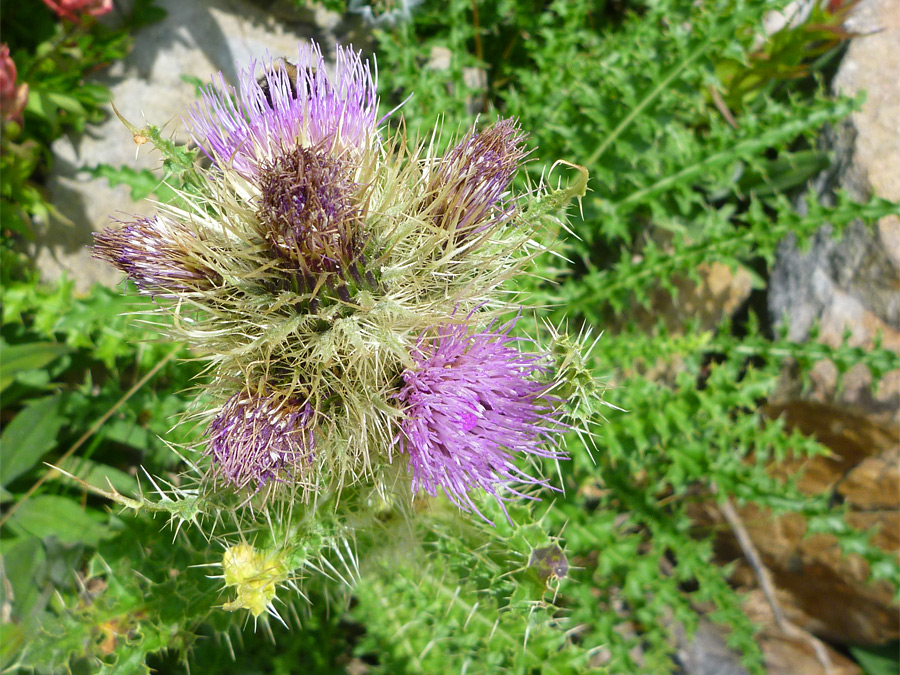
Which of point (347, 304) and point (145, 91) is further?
point (145, 91)

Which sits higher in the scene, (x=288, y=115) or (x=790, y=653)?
(x=288, y=115)

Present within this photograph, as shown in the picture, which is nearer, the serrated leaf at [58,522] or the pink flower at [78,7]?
the serrated leaf at [58,522]

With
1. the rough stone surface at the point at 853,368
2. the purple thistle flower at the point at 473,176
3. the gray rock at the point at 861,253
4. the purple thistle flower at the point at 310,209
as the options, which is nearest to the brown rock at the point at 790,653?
the rough stone surface at the point at 853,368

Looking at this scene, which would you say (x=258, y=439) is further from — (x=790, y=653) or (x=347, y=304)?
(x=790, y=653)

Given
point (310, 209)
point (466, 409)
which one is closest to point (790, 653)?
point (466, 409)

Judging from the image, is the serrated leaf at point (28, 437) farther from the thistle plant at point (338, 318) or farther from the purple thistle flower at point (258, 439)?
the purple thistle flower at point (258, 439)

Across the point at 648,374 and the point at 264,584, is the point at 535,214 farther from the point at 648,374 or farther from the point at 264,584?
the point at 648,374

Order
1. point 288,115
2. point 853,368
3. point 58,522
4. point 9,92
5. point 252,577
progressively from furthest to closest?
point 853,368
point 9,92
point 58,522
point 288,115
point 252,577

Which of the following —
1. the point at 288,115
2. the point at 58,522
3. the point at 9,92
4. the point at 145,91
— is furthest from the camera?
the point at 145,91
